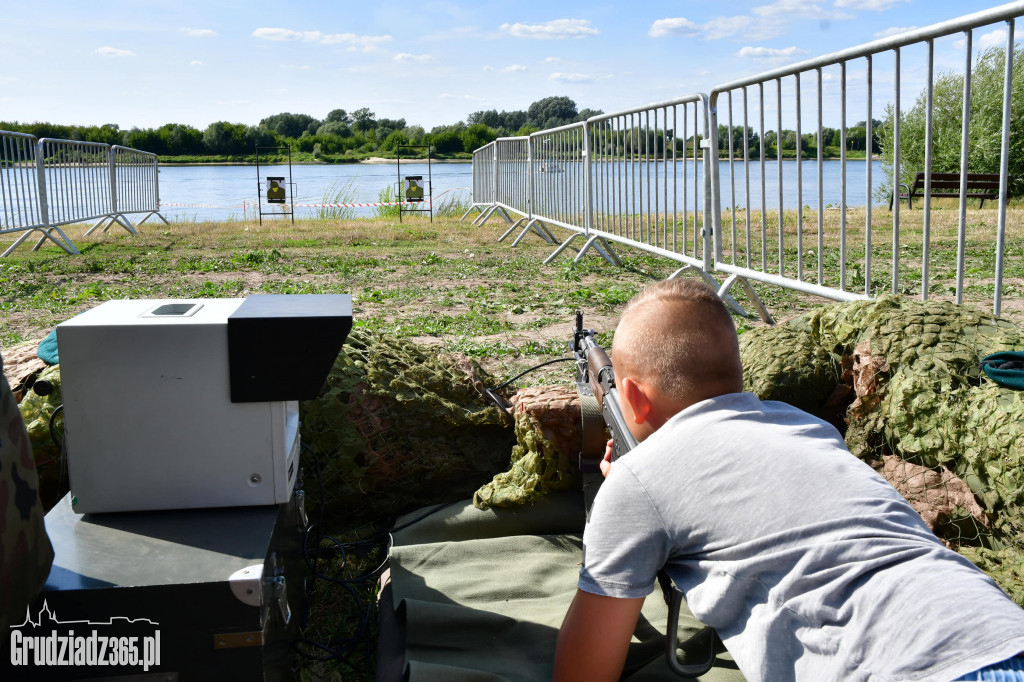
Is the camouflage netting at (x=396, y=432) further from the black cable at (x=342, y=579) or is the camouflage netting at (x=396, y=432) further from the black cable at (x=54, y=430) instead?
the black cable at (x=54, y=430)

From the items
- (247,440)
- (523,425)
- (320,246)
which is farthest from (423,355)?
(320,246)

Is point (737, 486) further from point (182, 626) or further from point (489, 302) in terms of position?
point (489, 302)

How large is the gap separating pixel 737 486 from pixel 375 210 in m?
22.2

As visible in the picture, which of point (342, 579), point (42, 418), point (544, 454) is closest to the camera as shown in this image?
point (42, 418)

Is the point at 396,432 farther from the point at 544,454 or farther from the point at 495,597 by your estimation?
the point at 495,597

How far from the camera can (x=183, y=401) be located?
1.97 metres

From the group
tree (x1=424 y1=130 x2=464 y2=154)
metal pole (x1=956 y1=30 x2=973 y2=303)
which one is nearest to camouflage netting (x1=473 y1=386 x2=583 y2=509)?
metal pole (x1=956 y1=30 x2=973 y2=303)

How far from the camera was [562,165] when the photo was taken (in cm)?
1128

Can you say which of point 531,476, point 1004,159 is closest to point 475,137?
point 1004,159

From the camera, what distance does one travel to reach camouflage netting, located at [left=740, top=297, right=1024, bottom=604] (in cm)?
222

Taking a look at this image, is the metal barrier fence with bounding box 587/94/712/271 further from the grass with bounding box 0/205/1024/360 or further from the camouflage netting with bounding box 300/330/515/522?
the camouflage netting with bounding box 300/330/515/522

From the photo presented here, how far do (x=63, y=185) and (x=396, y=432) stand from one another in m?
13.6

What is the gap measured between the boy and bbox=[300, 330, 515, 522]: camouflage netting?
1519 millimetres

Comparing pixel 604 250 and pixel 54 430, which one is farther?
pixel 604 250
